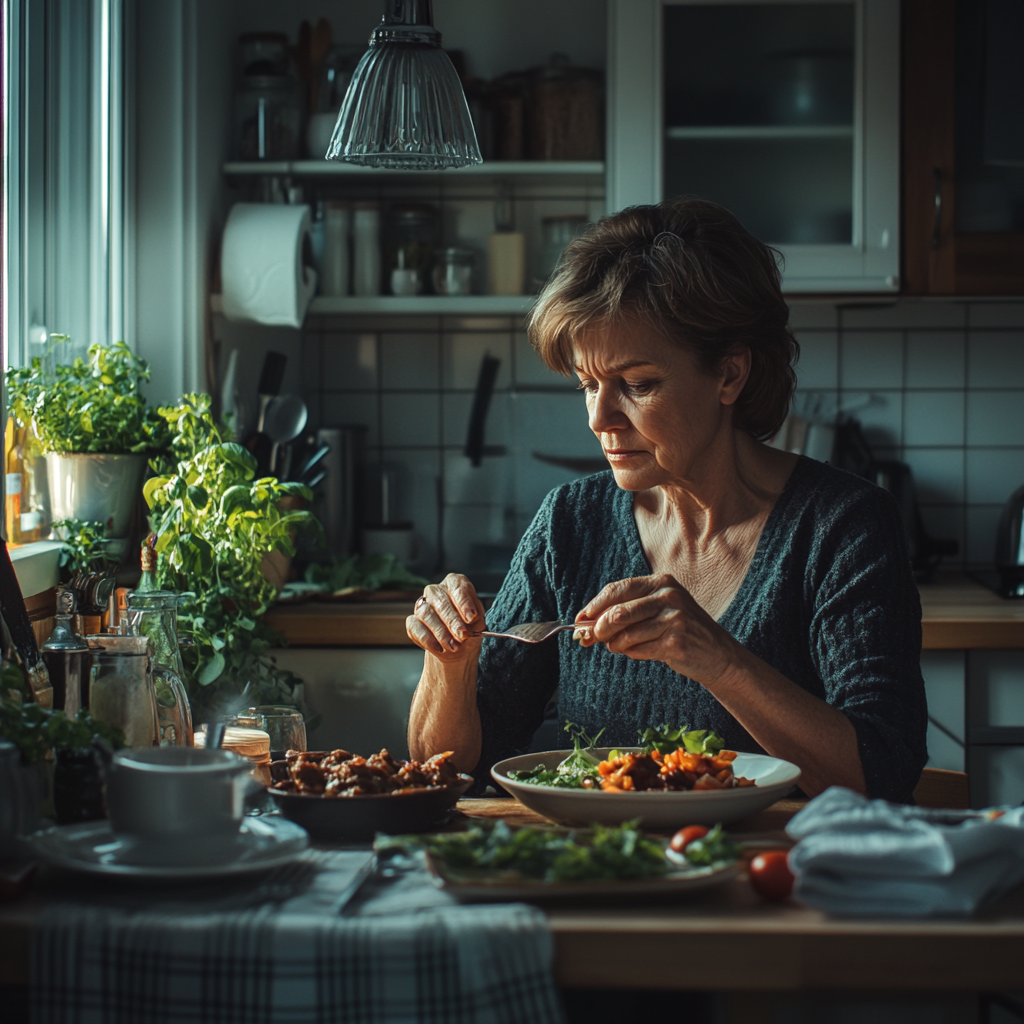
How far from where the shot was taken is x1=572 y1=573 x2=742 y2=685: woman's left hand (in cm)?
116

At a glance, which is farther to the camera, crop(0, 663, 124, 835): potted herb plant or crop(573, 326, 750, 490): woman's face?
crop(573, 326, 750, 490): woman's face

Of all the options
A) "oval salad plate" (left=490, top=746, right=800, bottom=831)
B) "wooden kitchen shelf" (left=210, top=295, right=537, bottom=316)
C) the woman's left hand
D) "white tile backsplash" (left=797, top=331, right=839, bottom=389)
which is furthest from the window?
"white tile backsplash" (left=797, top=331, right=839, bottom=389)

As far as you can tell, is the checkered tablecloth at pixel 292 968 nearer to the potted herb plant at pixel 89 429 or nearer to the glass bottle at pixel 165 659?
the glass bottle at pixel 165 659

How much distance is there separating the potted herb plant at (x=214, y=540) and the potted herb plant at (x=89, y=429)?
0.18ft

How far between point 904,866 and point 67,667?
0.76m

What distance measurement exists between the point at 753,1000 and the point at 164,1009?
0.38 meters

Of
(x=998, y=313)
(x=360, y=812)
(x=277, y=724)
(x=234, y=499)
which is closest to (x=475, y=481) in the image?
(x=234, y=499)

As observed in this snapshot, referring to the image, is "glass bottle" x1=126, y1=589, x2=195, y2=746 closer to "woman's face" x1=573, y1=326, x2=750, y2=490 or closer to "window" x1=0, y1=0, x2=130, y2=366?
"woman's face" x1=573, y1=326, x2=750, y2=490

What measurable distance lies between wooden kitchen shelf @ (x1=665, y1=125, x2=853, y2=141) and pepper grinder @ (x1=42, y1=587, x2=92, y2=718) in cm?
180

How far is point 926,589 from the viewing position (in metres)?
2.53

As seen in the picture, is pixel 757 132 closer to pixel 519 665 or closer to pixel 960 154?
pixel 960 154

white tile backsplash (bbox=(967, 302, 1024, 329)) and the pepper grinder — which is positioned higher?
white tile backsplash (bbox=(967, 302, 1024, 329))

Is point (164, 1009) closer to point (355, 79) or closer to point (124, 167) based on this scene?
point (355, 79)

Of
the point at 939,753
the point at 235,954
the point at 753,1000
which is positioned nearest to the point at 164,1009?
the point at 235,954
